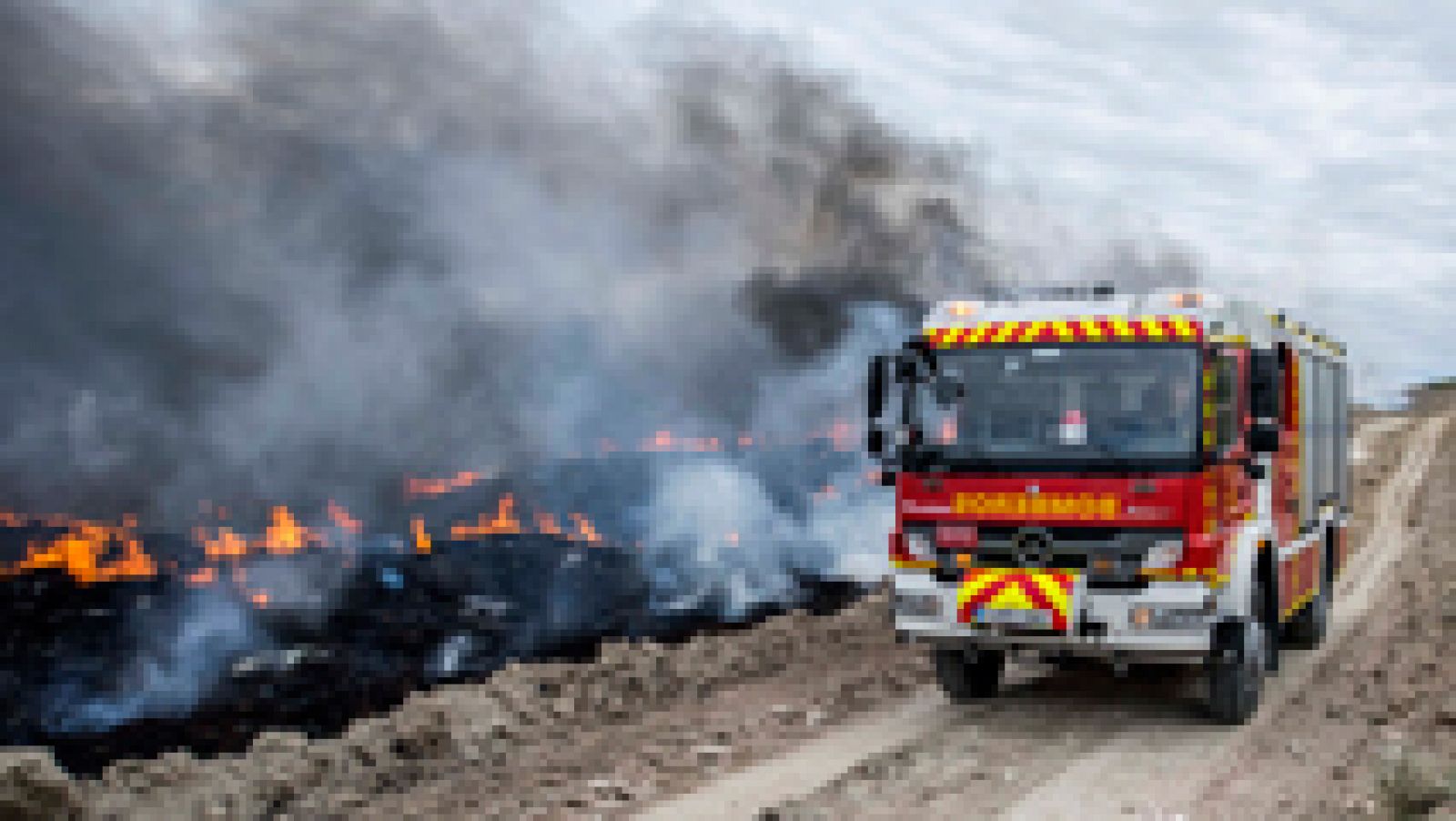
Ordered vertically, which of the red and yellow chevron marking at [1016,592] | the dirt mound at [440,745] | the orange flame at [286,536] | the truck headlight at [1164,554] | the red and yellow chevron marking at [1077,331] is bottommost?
the dirt mound at [440,745]

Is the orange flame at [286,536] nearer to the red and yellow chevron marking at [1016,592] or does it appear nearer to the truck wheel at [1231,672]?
the red and yellow chevron marking at [1016,592]

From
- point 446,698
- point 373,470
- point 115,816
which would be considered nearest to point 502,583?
point 446,698

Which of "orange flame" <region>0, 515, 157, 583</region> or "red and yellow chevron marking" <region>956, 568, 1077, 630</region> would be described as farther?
"orange flame" <region>0, 515, 157, 583</region>

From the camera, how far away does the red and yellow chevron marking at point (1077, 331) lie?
9.28m

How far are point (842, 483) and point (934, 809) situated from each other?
92.2 ft

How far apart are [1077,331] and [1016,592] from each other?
2.19 m

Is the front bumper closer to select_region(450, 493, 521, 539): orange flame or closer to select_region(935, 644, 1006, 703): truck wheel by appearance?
select_region(935, 644, 1006, 703): truck wheel

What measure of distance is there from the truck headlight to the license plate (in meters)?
0.89

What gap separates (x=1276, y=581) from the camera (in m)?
11.3

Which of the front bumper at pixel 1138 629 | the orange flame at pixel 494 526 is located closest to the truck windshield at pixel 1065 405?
the front bumper at pixel 1138 629

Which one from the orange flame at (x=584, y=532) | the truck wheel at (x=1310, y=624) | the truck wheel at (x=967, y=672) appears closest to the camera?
the truck wheel at (x=967, y=672)

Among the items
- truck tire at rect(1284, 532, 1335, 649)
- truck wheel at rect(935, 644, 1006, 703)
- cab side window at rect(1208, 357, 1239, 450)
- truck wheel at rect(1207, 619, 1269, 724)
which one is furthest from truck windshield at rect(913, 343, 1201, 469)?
truck tire at rect(1284, 532, 1335, 649)

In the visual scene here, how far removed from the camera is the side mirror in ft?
32.1

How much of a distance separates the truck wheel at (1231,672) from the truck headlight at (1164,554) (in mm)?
972
